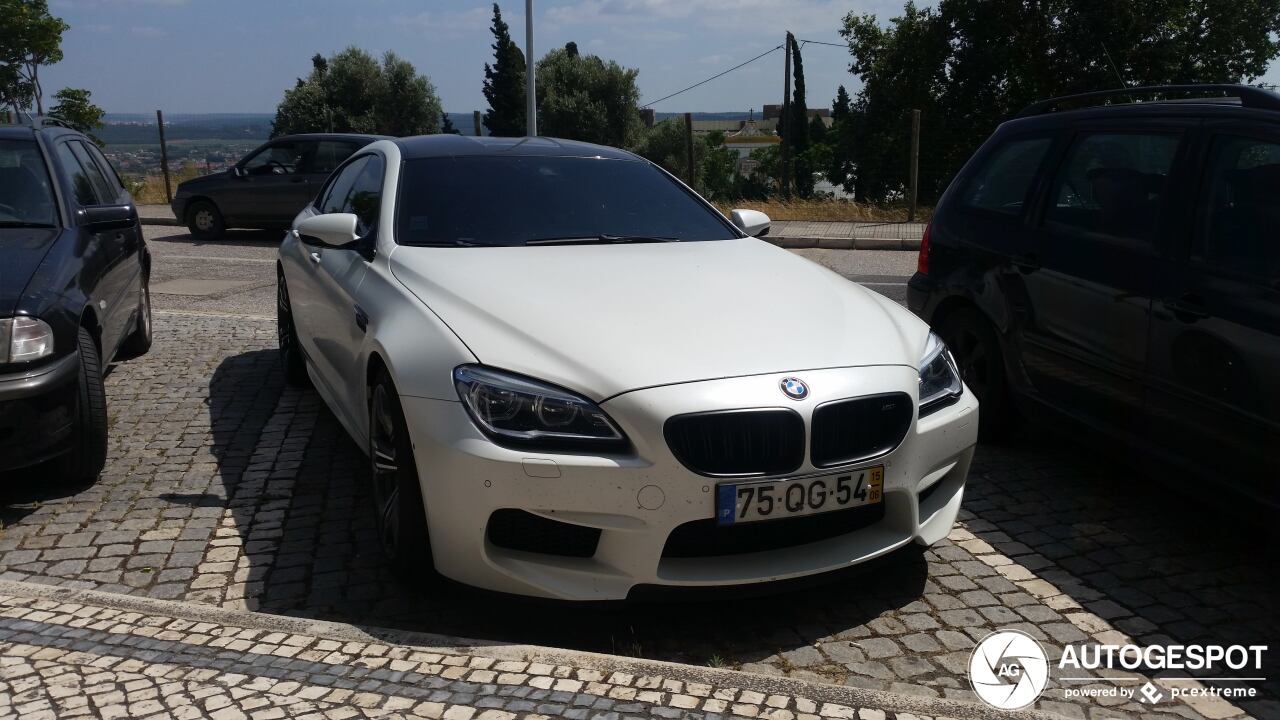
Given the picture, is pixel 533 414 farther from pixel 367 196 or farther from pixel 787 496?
pixel 367 196

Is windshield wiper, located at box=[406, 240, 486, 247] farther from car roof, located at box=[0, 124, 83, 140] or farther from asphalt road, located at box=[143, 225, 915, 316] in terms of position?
asphalt road, located at box=[143, 225, 915, 316]

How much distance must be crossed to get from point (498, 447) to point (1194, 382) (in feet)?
8.07

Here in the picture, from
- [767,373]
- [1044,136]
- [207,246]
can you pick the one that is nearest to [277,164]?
[207,246]

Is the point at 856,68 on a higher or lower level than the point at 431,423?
higher

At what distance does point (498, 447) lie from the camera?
10.6 feet

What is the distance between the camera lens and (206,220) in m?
16.7

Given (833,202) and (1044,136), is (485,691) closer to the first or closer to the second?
(1044,136)

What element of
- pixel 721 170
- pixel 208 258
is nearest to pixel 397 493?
pixel 208 258

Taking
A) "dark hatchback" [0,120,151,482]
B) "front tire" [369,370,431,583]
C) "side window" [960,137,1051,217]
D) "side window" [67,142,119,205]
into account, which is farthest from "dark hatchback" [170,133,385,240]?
"front tire" [369,370,431,583]

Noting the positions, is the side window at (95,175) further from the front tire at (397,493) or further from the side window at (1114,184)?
the side window at (1114,184)

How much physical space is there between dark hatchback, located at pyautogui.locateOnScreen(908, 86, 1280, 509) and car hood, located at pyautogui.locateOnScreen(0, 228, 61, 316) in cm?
428

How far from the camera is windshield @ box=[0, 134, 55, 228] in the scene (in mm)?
5770

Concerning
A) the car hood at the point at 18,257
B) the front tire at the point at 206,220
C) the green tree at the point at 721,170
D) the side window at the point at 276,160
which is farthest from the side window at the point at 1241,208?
the green tree at the point at 721,170

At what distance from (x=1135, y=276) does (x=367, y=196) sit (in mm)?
3347
